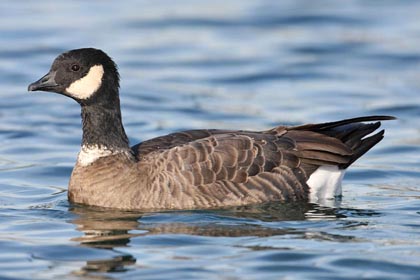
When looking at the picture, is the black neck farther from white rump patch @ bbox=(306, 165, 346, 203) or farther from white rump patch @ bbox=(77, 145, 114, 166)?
white rump patch @ bbox=(306, 165, 346, 203)

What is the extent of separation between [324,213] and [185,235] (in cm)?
191

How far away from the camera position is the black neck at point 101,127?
41.3 feet

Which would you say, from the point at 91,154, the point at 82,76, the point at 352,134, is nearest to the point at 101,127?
the point at 91,154

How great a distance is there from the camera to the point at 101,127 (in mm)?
12633

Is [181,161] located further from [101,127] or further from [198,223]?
[101,127]

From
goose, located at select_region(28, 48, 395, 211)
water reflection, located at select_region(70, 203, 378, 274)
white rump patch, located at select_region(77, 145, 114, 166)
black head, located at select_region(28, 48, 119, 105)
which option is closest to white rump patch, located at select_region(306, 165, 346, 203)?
goose, located at select_region(28, 48, 395, 211)

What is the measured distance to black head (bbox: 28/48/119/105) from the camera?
41.0ft

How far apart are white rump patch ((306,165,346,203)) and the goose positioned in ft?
0.04

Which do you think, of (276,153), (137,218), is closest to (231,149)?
(276,153)

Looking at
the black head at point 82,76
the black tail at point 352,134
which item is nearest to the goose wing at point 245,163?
the black tail at point 352,134

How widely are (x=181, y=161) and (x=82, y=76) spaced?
1536mm

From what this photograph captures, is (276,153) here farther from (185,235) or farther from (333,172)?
(185,235)

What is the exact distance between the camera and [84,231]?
38.0 feet

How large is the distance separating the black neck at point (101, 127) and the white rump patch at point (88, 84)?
0.18m
